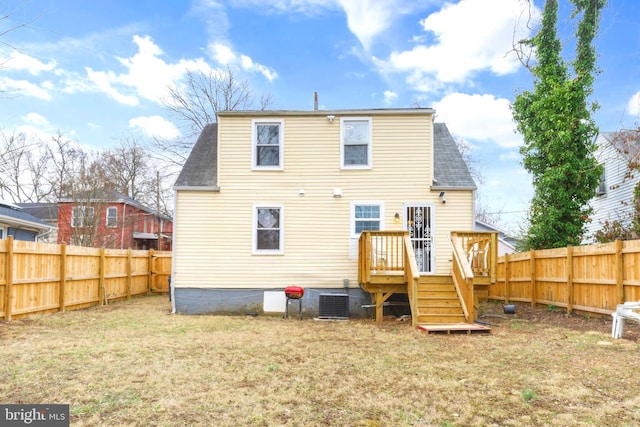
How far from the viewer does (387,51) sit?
16422mm

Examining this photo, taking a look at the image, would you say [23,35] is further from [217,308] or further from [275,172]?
[217,308]

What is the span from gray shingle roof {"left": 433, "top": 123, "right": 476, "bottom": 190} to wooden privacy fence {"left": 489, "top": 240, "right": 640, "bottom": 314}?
278 centimetres

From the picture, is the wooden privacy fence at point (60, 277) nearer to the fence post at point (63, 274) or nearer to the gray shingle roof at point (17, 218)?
the fence post at point (63, 274)

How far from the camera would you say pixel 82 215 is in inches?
918

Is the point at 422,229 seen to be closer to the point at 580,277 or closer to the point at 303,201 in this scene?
the point at 303,201

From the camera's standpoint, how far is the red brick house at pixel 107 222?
74.4 ft

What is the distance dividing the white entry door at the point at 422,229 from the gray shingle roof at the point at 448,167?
0.70 m

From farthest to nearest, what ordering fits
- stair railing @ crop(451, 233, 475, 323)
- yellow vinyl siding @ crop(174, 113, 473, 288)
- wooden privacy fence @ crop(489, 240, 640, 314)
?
1. yellow vinyl siding @ crop(174, 113, 473, 288)
2. stair railing @ crop(451, 233, 475, 323)
3. wooden privacy fence @ crop(489, 240, 640, 314)

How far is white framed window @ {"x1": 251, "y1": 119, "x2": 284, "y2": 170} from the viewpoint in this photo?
1131 cm

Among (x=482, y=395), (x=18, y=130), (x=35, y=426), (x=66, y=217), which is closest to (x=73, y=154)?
(x=66, y=217)

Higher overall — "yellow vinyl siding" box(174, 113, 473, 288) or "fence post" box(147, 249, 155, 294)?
"yellow vinyl siding" box(174, 113, 473, 288)

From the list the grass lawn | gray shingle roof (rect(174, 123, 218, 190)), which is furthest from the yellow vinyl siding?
the grass lawn

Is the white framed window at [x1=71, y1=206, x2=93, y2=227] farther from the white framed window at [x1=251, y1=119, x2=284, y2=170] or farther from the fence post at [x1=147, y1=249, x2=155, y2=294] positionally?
the white framed window at [x1=251, y1=119, x2=284, y2=170]

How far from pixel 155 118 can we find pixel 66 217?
25.8 ft
